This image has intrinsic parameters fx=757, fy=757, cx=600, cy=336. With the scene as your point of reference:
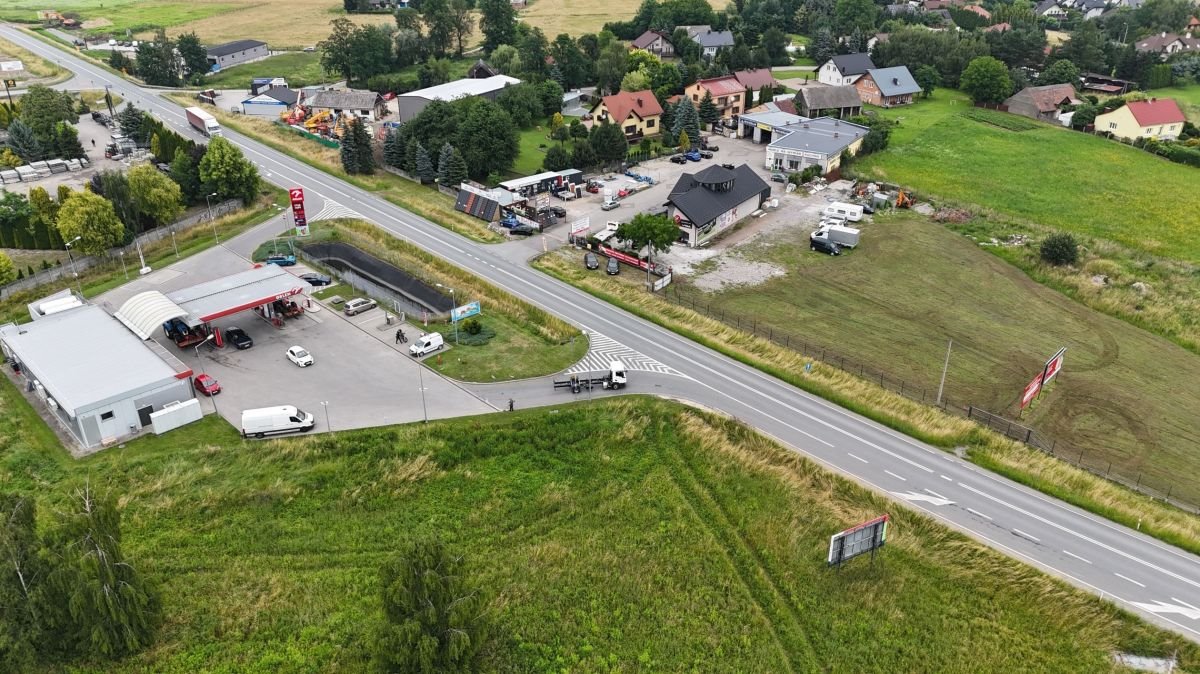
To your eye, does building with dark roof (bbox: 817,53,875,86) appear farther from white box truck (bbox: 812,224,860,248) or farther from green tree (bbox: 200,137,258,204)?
green tree (bbox: 200,137,258,204)

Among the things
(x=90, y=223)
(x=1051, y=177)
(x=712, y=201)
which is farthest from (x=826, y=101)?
(x=90, y=223)

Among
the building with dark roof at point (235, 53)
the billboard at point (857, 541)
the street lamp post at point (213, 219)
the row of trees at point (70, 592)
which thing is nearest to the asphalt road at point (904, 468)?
the billboard at point (857, 541)

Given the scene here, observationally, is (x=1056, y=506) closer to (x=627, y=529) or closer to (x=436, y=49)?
(x=627, y=529)

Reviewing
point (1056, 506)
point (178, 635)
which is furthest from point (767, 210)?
point (178, 635)

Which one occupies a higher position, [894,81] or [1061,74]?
[1061,74]

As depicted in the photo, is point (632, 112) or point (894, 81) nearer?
point (632, 112)

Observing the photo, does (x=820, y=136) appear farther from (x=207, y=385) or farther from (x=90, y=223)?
(x=90, y=223)

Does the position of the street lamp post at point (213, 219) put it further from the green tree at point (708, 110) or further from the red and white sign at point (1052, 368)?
the red and white sign at point (1052, 368)
